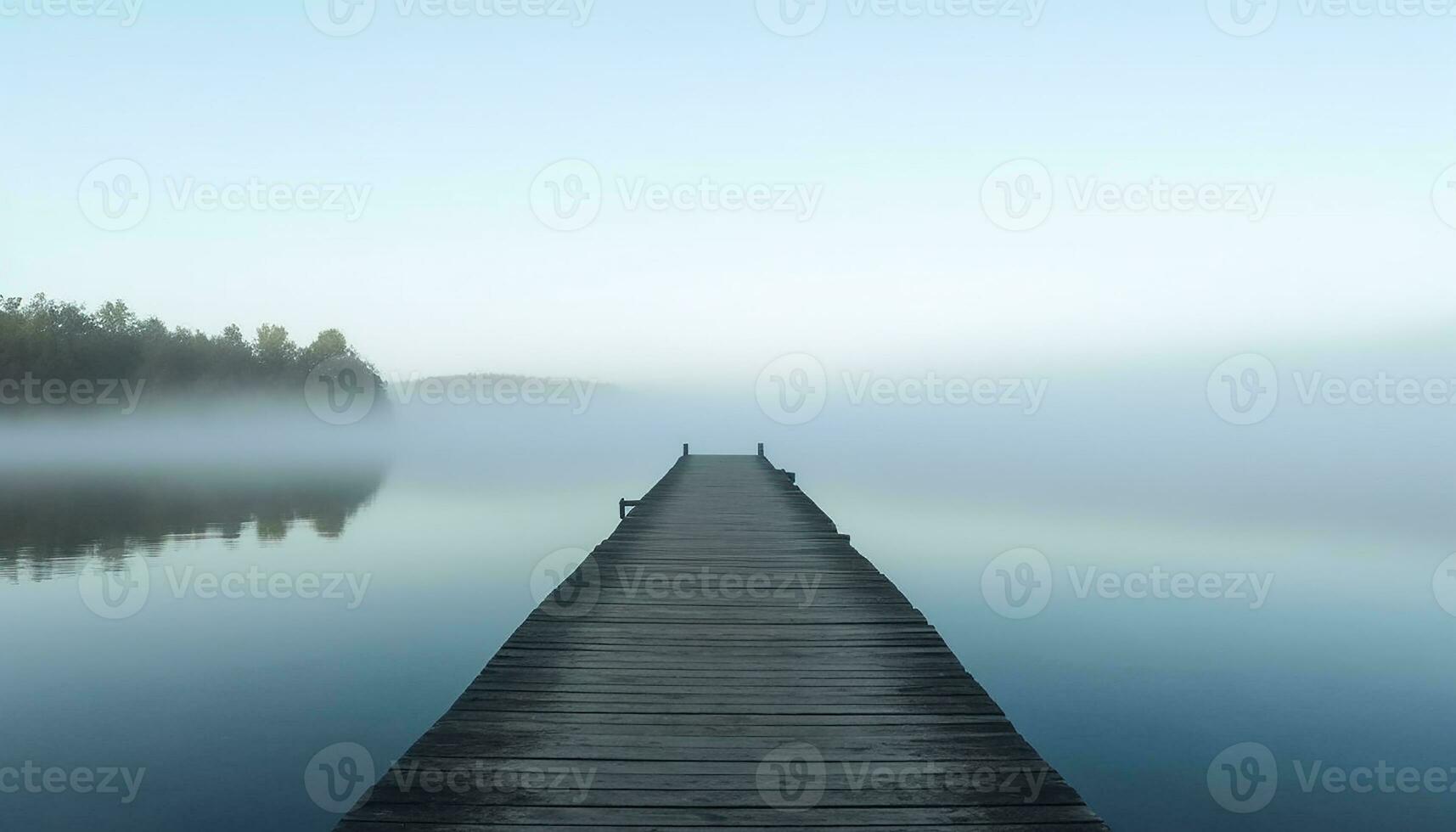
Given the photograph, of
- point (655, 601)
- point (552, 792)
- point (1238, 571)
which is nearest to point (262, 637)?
point (655, 601)

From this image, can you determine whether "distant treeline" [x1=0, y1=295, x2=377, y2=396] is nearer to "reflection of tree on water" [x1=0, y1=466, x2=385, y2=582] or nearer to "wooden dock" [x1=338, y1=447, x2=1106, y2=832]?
"reflection of tree on water" [x1=0, y1=466, x2=385, y2=582]

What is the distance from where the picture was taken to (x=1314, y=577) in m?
18.4

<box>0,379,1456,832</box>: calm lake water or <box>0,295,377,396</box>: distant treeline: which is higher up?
<box>0,295,377,396</box>: distant treeline

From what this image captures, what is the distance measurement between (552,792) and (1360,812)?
8.34 metres

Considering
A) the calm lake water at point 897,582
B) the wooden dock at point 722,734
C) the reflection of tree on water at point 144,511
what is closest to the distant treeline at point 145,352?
the reflection of tree on water at point 144,511

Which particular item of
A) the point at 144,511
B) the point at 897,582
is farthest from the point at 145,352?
the point at 897,582

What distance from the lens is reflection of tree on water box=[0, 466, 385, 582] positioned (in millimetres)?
21188

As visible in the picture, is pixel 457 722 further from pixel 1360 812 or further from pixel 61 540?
pixel 61 540

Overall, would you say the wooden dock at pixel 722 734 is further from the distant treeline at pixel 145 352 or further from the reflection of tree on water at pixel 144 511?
the distant treeline at pixel 145 352

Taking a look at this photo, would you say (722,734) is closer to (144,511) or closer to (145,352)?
(144,511)

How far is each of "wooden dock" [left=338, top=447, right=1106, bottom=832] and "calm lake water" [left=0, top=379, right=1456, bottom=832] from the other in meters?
3.62

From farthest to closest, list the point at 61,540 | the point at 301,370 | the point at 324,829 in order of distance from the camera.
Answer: the point at 301,370 < the point at 61,540 < the point at 324,829

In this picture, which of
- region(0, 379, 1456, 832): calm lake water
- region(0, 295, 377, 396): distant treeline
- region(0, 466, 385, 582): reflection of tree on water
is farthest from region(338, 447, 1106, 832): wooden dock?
region(0, 295, 377, 396): distant treeline

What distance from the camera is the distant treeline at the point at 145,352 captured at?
75375 mm
